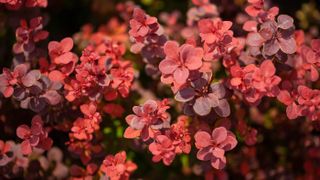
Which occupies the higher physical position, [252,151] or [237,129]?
[237,129]

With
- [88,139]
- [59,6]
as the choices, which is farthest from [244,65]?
[59,6]

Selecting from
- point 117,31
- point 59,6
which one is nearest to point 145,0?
point 117,31

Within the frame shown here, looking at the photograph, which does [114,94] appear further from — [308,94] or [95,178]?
[308,94]

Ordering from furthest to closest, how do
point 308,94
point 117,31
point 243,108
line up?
point 117,31 < point 243,108 < point 308,94

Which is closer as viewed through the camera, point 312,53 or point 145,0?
point 312,53

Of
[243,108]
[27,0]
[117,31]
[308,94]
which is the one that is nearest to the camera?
[308,94]

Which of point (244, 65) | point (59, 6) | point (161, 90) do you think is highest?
point (244, 65)
